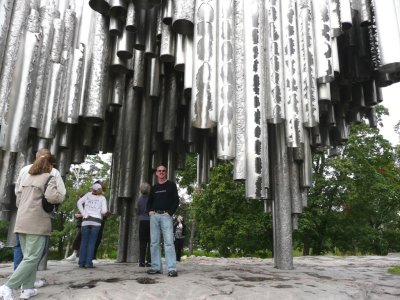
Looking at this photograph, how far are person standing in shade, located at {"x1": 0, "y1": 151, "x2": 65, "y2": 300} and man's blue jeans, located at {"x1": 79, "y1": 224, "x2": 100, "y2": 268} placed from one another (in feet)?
9.32

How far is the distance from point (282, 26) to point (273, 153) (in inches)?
95.0

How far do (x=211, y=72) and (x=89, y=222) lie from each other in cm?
360

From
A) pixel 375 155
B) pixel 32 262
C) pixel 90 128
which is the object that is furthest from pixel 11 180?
pixel 375 155

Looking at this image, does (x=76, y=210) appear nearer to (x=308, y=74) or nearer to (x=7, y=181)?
(x=7, y=181)

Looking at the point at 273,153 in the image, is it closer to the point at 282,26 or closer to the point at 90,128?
the point at 282,26

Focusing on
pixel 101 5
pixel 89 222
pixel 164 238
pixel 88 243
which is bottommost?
pixel 88 243

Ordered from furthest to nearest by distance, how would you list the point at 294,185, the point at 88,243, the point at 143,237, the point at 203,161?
the point at 203,161 < the point at 143,237 < the point at 294,185 < the point at 88,243

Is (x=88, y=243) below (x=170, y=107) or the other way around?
below

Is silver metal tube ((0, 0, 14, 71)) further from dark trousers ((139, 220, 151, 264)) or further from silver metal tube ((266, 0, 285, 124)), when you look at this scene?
silver metal tube ((266, 0, 285, 124))

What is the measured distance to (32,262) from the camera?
4.23 m

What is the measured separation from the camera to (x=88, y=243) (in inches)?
291

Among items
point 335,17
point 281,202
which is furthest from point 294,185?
point 335,17

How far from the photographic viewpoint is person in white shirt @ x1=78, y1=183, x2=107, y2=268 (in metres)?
7.29

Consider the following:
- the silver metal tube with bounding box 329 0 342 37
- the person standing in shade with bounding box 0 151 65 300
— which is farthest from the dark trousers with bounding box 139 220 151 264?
the silver metal tube with bounding box 329 0 342 37
